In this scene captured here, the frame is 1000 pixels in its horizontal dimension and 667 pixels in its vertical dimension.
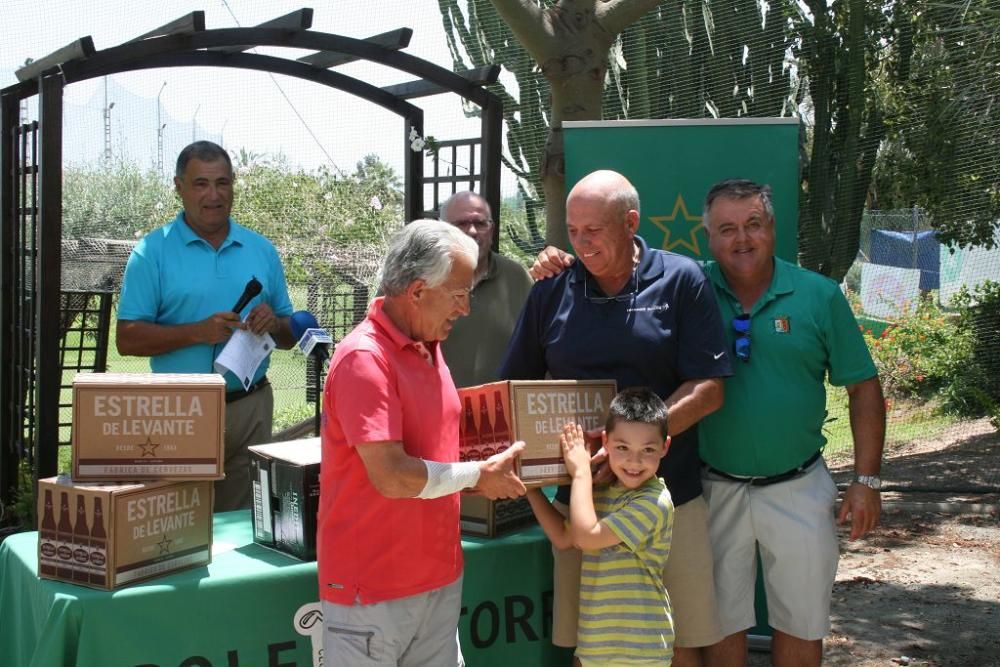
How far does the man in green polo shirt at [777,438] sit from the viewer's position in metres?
2.83

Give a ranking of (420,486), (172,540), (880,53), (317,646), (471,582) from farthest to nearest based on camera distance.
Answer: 1. (880,53)
2. (471,582)
3. (317,646)
4. (172,540)
5. (420,486)

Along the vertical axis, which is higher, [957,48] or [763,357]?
[957,48]

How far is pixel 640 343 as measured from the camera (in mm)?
2654

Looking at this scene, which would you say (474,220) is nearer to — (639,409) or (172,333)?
(172,333)

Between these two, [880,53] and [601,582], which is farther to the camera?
[880,53]

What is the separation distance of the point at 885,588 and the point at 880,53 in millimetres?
5087

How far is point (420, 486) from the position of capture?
6.86ft

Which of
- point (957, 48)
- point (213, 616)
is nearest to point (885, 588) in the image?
point (213, 616)

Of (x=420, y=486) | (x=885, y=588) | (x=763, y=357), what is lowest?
(x=885, y=588)

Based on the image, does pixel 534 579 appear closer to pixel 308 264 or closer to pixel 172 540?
pixel 172 540

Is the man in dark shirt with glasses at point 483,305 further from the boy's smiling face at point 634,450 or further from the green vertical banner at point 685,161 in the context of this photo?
the boy's smiling face at point 634,450

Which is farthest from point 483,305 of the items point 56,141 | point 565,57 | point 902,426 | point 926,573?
point 902,426

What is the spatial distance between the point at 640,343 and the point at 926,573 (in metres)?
3.42

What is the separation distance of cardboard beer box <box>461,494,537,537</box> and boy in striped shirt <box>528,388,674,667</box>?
15.6 inches
